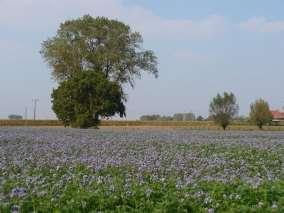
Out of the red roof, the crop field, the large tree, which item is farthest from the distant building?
the crop field

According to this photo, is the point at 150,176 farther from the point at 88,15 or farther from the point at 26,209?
the point at 88,15

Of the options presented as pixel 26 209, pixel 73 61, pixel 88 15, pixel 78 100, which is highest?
pixel 88 15

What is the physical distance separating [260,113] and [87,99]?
46.0m

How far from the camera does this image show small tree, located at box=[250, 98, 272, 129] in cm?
9344

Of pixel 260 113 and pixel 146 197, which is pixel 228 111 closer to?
pixel 260 113

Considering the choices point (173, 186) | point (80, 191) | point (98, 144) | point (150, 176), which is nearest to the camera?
point (80, 191)

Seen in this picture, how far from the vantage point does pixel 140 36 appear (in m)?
68.4

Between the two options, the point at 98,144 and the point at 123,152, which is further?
the point at 98,144

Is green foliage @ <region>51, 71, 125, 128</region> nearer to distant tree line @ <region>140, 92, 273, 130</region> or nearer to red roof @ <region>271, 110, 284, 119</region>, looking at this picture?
distant tree line @ <region>140, 92, 273, 130</region>

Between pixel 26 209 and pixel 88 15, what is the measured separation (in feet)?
206

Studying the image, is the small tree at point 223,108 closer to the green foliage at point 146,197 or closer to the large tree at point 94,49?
the large tree at point 94,49

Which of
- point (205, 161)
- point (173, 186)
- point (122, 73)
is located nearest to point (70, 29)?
point (122, 73)

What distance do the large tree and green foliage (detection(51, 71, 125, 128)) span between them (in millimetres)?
9398

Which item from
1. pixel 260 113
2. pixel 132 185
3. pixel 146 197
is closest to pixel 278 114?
pixel 260 113
